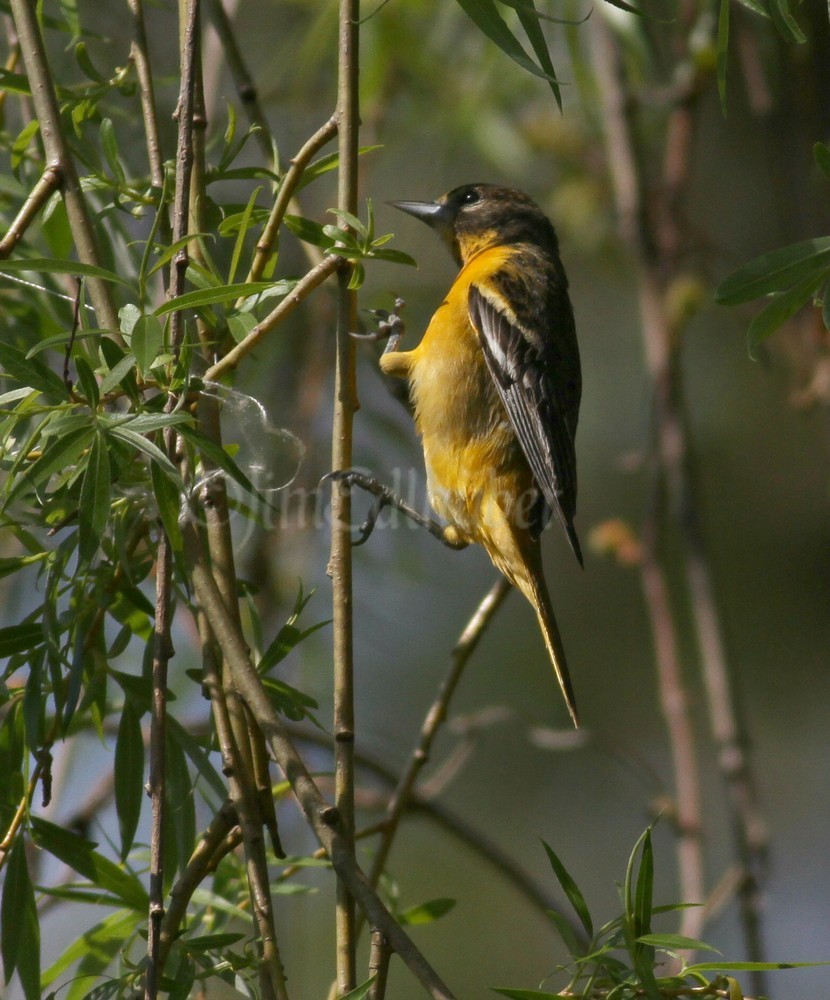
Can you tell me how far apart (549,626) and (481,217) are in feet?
5.35

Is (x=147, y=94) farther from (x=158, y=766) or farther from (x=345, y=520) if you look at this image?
(x=158, y=766)

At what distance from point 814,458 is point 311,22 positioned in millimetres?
3545

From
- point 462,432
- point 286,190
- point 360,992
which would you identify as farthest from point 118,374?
point 462,432

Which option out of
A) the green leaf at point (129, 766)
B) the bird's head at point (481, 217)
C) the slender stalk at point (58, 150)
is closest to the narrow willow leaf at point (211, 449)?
the slender stalk at point (58, 150)

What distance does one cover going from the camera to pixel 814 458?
6539 mm

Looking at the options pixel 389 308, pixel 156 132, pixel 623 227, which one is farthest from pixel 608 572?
pixel 156 132

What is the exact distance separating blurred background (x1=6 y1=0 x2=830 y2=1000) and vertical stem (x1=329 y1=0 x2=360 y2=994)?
4.67 ft

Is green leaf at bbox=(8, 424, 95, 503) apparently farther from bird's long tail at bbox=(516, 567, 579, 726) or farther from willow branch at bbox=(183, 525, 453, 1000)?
bird's long tail at bbox=(516, 567, 579, 726)

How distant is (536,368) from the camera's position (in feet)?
10.7

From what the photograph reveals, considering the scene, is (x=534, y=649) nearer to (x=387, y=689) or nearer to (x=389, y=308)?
(x=387, y=689)

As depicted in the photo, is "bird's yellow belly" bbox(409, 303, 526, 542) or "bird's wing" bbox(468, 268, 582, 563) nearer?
"bird's wing" bbox(468, 268, 582, 563)

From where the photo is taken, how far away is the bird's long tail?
8.44 feet

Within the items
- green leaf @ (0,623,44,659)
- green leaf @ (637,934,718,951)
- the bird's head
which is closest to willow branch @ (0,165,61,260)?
green leaf @ (0,623,44,659)

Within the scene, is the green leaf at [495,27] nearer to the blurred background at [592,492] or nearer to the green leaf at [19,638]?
the green leaf at [19,638]
